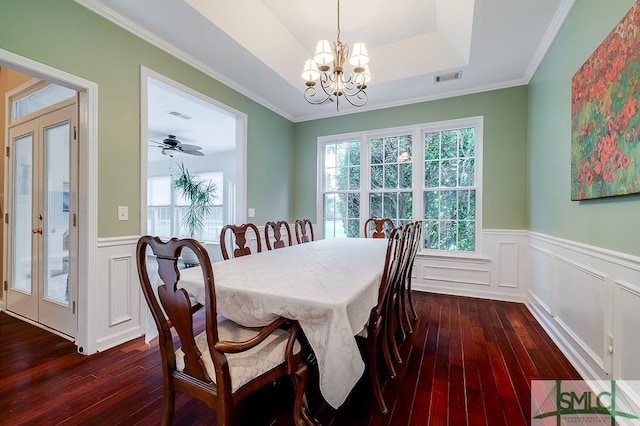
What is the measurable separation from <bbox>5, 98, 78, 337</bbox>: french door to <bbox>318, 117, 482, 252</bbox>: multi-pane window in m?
3.26

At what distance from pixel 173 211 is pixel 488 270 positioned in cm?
740

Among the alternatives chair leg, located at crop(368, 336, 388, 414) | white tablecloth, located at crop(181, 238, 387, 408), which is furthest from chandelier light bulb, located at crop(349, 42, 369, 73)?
chair leg, located at crop(368, 336, 388, 414)

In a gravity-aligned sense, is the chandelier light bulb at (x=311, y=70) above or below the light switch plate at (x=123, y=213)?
above

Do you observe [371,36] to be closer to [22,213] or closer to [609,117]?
[609,117]

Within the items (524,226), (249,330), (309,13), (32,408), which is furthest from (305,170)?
(32,408)

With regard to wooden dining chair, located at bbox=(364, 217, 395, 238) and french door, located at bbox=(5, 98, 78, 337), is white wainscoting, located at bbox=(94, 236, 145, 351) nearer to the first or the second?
french door, located at bbox=(5, 98, 78, 337)

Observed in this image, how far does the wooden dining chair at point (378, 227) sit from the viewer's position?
3883 mm

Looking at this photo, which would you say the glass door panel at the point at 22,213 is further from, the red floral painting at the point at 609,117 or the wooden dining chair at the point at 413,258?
the red floral painting at the point at 609,117

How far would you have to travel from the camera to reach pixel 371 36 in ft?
10.8

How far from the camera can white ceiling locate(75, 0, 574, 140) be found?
7.75 ft

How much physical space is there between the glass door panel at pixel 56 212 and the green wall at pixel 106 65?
0.55 m

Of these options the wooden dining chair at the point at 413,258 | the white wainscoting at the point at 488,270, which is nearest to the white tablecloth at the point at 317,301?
the wooden dining chair at the point at 413,258

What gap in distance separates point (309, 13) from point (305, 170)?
2418 millimetres

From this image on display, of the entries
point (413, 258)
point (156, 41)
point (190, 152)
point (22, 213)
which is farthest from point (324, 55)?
point (190, 152)
